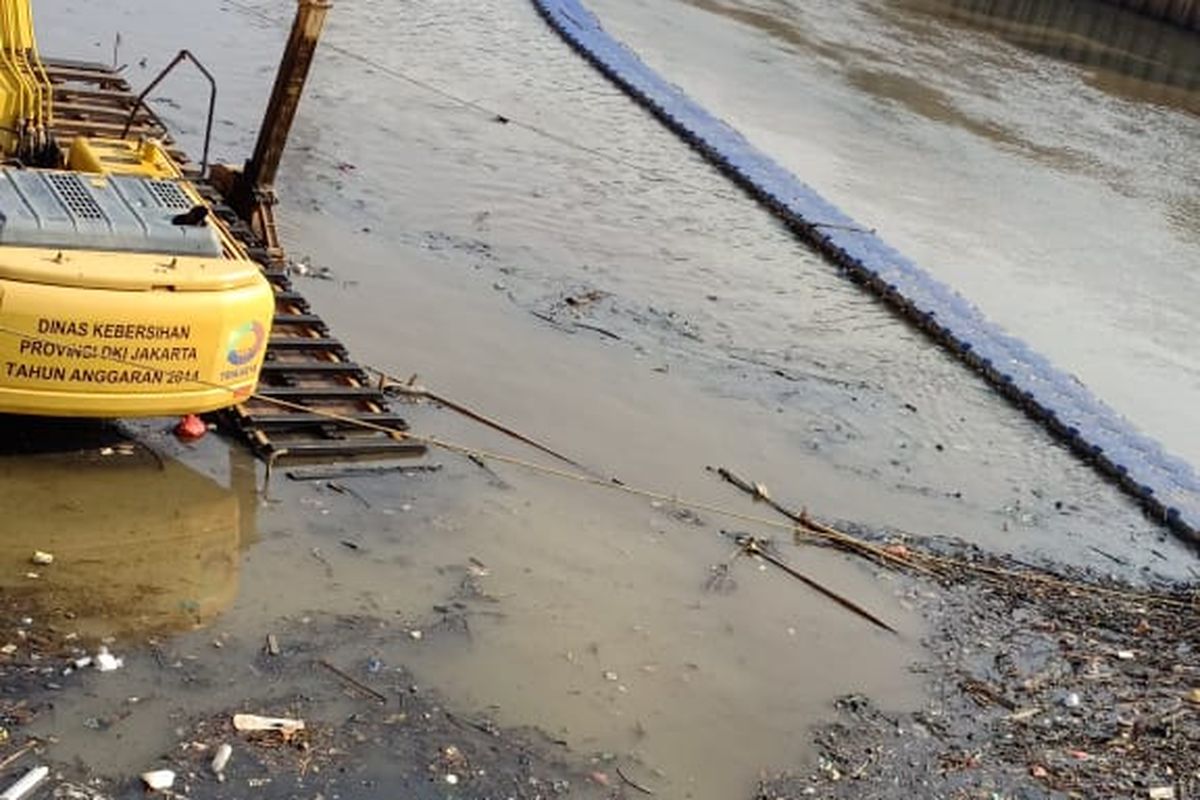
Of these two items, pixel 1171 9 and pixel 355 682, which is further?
pixel 1171 9

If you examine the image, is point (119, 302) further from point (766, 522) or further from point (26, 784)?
point (766, 522)

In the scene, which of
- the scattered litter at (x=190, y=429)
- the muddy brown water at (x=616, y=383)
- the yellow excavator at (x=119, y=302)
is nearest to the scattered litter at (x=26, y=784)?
the muddy brown water at (x=616, y=383)

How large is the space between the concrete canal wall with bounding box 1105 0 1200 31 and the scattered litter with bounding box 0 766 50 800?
106 feet

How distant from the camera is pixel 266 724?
5.57m

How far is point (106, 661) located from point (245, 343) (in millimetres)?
1756

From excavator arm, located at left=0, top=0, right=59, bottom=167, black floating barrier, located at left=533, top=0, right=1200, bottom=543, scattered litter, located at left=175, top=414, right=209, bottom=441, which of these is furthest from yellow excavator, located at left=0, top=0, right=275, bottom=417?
black floating barrier, located at left=533, top=0, right=1200, bottom=543

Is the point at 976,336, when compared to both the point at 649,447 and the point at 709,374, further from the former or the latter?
the point at 649,447

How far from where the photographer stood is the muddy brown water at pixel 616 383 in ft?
20.9

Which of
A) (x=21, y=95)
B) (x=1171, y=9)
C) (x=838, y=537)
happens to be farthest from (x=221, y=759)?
(x=1171, y=9)

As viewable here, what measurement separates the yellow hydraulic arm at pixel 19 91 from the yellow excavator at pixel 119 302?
1232mm

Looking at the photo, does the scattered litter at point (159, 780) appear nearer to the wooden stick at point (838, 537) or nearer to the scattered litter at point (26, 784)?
the scattered litter at point (26, 784)

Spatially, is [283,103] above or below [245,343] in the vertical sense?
above

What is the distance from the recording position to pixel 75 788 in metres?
5.07

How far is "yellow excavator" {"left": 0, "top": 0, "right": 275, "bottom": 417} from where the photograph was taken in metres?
6.23
